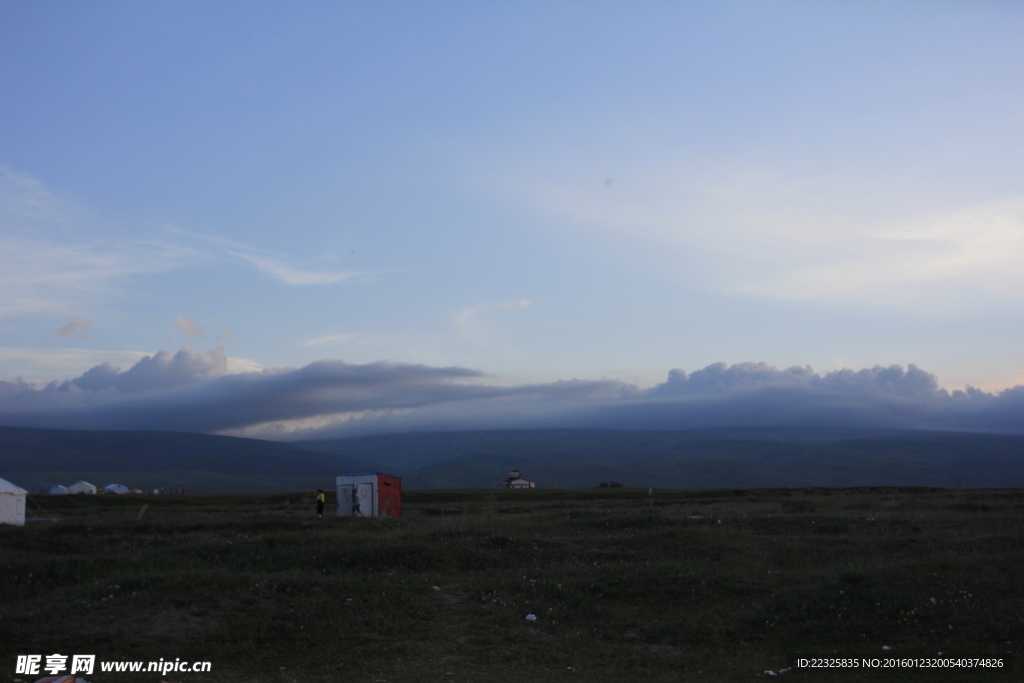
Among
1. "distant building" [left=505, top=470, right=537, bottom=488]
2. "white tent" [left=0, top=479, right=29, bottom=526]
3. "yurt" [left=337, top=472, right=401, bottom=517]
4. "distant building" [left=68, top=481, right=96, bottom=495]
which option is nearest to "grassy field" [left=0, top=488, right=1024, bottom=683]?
"yurt" [left=337, top=472, right=401, bottom=517]

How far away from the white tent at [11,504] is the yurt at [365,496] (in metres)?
18.2

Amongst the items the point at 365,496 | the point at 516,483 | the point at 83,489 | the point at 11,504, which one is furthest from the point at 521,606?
the point at 83,489

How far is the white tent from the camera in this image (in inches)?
1602

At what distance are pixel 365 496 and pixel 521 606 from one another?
25811 mm

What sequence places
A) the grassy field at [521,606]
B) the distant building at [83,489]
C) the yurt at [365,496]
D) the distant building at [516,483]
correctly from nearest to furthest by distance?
the grassy field at [521,606] < the yurt at [365,496] < the distant building at [83,489] < the distant building at [516,483]

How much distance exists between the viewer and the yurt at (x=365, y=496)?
3891 centimetres

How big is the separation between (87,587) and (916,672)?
1527 cm

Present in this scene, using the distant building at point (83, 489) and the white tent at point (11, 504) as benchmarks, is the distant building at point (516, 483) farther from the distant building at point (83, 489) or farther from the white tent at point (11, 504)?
the white tent at point (11, 504)

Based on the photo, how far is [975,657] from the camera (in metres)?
11.2

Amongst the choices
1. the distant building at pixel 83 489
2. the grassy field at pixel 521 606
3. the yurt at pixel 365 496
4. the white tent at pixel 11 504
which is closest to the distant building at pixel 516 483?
the distant building at pixel 83 489

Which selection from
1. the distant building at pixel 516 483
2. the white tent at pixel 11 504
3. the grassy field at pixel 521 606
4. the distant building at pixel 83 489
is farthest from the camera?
the distant building at pixel 516 483

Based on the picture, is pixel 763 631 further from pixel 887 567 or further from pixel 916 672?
pixel 887 567

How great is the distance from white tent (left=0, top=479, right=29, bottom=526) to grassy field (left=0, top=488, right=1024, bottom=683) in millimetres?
27406

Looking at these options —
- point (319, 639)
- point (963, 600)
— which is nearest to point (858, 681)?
point (963, 600)
